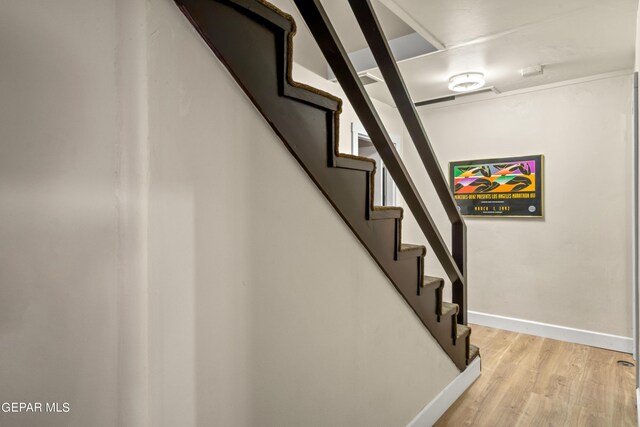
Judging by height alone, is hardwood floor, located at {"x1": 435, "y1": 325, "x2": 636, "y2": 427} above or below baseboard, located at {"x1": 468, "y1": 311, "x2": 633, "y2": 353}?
below

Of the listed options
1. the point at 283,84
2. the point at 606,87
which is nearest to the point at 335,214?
the point at 283,84

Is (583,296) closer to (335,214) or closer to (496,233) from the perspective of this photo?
(496,233)

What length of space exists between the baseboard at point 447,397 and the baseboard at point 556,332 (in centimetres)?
115

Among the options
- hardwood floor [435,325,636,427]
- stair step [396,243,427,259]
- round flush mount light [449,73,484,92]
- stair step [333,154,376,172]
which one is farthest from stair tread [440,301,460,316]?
round flush mount light [449,73,484,92]

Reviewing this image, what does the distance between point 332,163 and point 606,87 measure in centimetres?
298

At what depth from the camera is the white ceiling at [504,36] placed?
6.15 ft

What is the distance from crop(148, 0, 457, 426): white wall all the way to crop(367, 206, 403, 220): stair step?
144 millimetres

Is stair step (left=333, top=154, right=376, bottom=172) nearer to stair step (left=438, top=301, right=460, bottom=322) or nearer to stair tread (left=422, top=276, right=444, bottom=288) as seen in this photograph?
stair tread (left=422, top=276, right=444, bottom=288)

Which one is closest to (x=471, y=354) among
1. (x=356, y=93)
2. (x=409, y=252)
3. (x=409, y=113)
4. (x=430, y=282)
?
(x=430, y=282)

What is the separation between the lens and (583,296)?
3.03 meters

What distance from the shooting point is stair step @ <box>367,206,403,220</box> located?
4.62 ft

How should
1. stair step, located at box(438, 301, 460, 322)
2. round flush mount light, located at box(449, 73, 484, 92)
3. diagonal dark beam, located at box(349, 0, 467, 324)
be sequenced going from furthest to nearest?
round flush mount light, located at box(449, 73, 484, 92), stair step, located at box(438, 301, 460, 322), diagonal dark beam, located at box(349, 0, 467, 324)

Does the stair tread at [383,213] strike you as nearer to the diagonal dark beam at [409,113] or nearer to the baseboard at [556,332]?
the diagonal dark beam at [409,113]

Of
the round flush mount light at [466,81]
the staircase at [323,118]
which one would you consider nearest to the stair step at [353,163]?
the staircase at [323,118]
